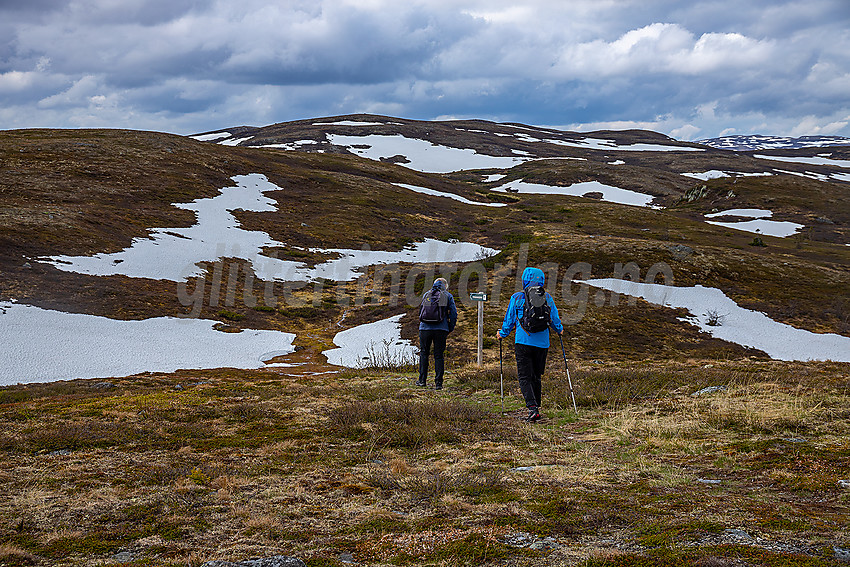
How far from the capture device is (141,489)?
621cm

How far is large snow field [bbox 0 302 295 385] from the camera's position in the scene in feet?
61.2

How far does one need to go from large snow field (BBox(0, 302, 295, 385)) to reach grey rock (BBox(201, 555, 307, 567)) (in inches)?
Answer: 667

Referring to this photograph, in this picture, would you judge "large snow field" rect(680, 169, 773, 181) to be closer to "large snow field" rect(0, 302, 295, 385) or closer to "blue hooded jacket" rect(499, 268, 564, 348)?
"large snow field" rect(0, 302, 295, 385)

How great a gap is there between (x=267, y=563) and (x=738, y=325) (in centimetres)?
3165

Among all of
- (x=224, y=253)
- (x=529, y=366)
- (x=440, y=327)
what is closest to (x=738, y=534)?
(x=529, y=366)

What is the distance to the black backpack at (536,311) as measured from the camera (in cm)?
1012

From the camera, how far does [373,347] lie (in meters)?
25.9

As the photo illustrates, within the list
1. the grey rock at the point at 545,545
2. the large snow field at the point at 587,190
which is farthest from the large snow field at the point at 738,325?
the large snow field at the point at 587,190

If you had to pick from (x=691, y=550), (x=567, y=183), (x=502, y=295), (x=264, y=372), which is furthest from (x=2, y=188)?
(x=567, y=183)

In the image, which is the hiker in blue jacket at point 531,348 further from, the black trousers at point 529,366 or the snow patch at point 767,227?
the snow patch at point 767,227

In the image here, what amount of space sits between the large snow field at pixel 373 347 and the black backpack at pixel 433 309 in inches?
274

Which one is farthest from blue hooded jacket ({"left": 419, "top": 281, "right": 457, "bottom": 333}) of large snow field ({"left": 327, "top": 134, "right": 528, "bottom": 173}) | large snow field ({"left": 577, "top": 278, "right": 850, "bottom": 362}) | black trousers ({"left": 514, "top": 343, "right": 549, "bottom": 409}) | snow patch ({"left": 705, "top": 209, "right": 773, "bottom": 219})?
large snow field ({"left": 327, "top": 134, "right": 528, "bottom": 173})

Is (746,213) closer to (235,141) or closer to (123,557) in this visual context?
(123,557)

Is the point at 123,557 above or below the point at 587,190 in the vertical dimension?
below
